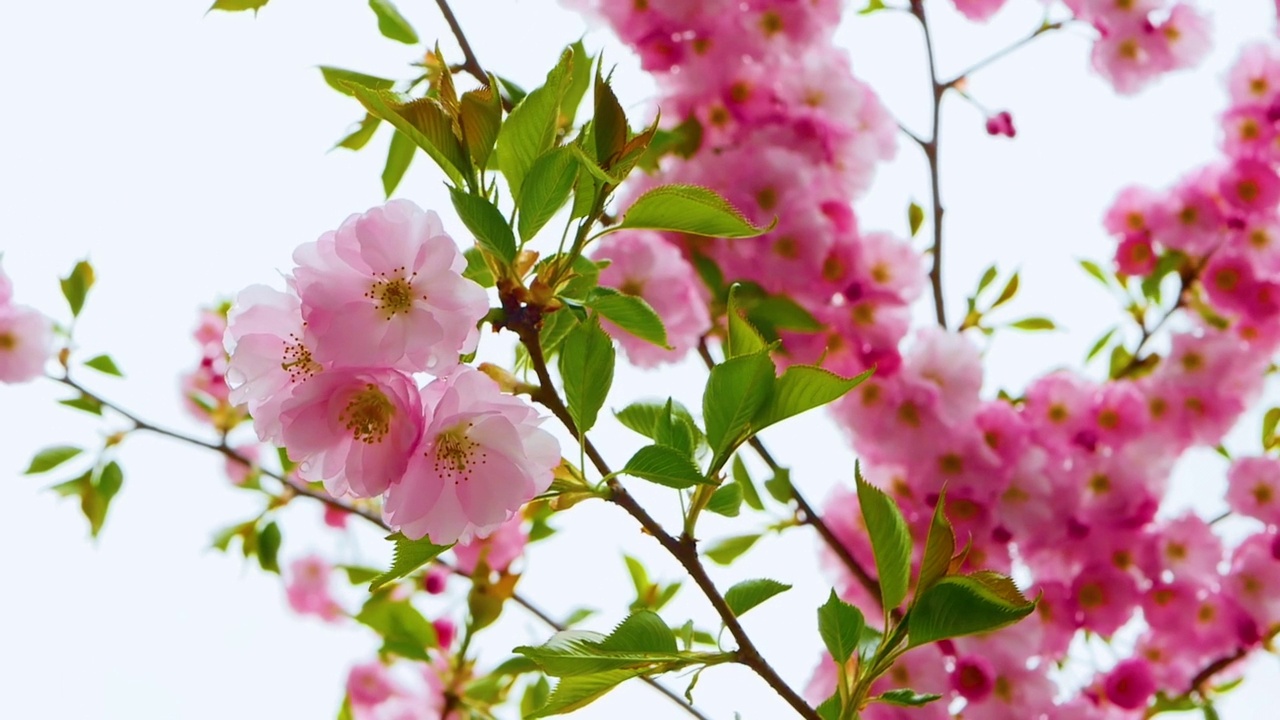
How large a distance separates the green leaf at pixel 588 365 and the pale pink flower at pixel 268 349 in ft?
0.33

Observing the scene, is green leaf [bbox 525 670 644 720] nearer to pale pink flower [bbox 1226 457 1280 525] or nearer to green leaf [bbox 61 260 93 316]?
green leaf [bbox 61 260 93 316]

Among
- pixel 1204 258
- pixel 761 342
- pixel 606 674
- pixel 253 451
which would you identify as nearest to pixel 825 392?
pixel 761 342

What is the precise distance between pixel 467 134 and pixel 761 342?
15 cm

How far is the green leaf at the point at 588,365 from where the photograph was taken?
0.42 meters

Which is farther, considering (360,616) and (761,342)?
(360,616)

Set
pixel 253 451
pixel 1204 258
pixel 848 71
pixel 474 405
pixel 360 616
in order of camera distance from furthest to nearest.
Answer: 1. pixel 253 451
2. pixel 1204 258
3. pixel 848 71
4. pixel 360 616
5. pixel 474 405

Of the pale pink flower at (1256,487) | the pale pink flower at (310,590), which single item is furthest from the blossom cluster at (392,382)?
the pale pink flower at (310,590)

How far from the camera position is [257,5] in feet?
2.51

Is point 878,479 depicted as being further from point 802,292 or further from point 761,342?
point 761,342

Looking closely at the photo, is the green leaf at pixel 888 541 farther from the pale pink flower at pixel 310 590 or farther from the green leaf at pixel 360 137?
the pale pink flower at pixel 310 590

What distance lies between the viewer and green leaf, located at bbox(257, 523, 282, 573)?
1.10 m

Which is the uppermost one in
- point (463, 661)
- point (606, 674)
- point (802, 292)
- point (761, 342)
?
point (802, 292)

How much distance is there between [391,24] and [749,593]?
584 mm

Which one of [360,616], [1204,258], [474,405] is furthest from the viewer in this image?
[1204,258]
